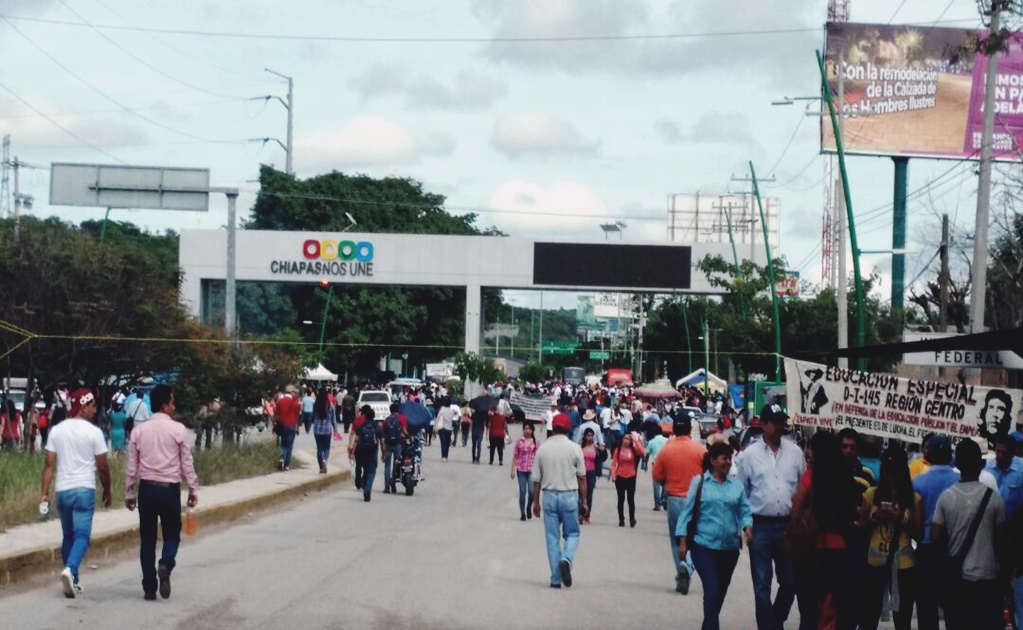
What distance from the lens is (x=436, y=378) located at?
313 ft

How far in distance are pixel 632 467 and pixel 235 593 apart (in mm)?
10060

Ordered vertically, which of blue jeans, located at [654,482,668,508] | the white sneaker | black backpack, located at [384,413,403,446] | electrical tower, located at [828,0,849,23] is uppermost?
electrical tower, located at [828,0,849,23]

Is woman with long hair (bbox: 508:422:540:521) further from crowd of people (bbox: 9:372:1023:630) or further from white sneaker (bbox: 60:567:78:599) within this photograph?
white sneaker (bbox: 60:567:78:599)

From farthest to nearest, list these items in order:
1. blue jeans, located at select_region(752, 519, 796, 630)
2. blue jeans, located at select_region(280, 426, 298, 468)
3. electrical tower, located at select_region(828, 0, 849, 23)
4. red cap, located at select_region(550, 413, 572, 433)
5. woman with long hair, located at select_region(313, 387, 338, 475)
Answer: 1. electrical tower, located at select_region(828, 0, 849, 23)
2. blue jeans, located at select_region(280, 426, 298, 468)
3. woman with long hair, located at select_region(313, 387, 338, 475)
4. red cap, located at select_region(550, 413, 572, 433)
5. blue jeans, located at select_region(752, 519, 796, 630)

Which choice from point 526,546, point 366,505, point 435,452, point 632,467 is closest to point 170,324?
point 435,452

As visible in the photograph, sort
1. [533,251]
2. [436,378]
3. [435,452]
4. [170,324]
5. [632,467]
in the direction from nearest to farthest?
[632,467]
[170,324]
[435,452]
[533,251]
[436,378]

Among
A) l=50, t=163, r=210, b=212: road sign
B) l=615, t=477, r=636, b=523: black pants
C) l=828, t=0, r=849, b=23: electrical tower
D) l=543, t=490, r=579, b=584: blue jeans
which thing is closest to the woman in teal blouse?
l=543, t=490, r=579, b=584: blue jeans

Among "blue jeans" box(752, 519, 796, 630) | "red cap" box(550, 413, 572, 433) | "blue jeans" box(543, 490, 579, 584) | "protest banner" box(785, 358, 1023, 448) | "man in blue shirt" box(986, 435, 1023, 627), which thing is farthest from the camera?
"red cap" box(550, 413, 572, 433)

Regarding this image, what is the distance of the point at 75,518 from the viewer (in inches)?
495

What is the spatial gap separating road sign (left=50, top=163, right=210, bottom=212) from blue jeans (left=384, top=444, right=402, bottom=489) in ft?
51.5

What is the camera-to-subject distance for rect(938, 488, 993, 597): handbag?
32.9ft

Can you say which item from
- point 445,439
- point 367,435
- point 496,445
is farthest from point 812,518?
A: point 445,439

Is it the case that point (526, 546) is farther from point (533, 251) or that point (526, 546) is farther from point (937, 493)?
point (533, 251)

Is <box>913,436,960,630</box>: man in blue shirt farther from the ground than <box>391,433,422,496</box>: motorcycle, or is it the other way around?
<box>913,436,960,630</box>: man in blue shirt
